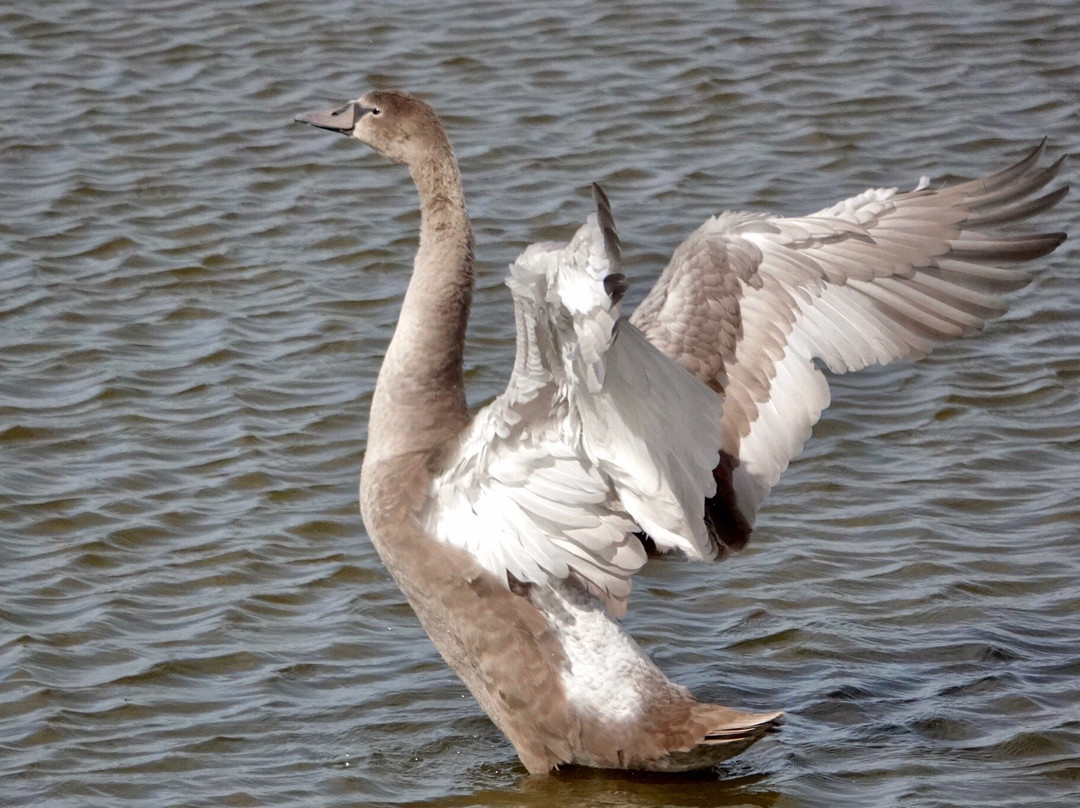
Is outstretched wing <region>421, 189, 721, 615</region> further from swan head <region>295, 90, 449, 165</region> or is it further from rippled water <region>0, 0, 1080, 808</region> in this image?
swan head <region>295, 90, 449, 165</region>

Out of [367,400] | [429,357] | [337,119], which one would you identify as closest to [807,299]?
[429,357]

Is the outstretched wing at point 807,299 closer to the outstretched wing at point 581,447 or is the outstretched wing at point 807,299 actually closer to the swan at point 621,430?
the swan at point 621,430

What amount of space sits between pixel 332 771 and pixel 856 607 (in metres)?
1.94

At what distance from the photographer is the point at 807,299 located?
16.6 ft

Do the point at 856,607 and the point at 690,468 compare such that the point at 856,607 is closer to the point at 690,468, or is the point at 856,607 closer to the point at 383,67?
the point at 690,468

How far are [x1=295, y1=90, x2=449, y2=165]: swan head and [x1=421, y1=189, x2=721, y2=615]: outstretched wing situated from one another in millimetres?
1117

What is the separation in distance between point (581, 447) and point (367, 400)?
2953 mm

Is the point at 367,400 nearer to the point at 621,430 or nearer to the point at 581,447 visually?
the point at 581,447

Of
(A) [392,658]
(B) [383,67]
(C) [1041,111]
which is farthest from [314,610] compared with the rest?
(C) [1041,111]

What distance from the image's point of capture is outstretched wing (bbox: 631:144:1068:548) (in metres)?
4.95

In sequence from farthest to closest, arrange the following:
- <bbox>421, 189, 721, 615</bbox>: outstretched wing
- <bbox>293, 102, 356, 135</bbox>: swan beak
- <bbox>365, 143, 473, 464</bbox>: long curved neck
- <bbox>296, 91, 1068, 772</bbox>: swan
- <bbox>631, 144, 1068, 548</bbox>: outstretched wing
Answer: <bbox>293, 102, 356, 135</bbox>: swan beak
<bbox>631, 144, 1068, 548</bbox>: outstretched wing
<bbox>365, 143, 473, 464</bbox>: long curved neck
<bbox>296, 91, 1068, 772</bbox>: swan
<bbox>421, 189, 721, 615</bbox>: outstretched wing

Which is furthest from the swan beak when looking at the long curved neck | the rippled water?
the rippled water

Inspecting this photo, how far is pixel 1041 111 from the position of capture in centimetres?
941

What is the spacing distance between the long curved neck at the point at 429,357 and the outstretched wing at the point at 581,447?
0.70ft
